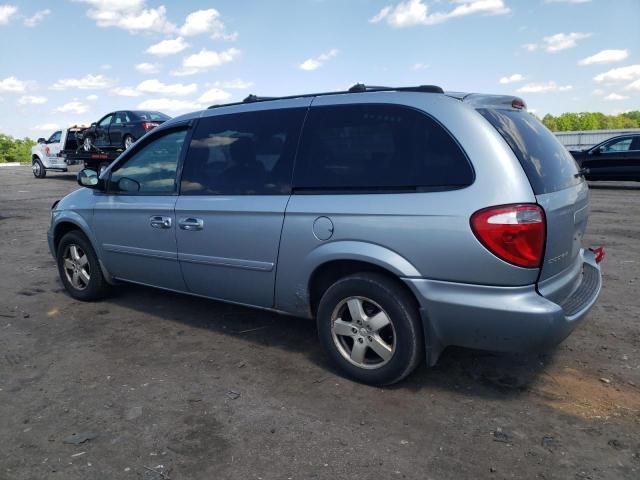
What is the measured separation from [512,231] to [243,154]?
6.74 feet

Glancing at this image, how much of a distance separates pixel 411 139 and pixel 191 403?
2080 mm

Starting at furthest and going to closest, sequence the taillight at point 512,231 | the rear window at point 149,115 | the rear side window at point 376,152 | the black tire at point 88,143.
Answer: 1. the black tire at point 88,143
2. the rear window at point 149,115
3. the rear side window at point 376,152
4. the taillight at point 512,231

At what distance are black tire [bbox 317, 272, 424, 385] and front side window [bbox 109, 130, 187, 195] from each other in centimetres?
178

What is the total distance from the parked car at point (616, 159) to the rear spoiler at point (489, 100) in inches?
469

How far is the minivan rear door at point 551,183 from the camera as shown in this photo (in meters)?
2.92

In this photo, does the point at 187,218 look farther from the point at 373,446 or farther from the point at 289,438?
the point at 373,446

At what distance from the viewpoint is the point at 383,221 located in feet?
10.2

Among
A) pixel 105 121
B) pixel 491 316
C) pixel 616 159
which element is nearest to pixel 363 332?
pixel 491 316

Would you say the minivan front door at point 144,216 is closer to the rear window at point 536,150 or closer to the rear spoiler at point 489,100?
the rear spoiler at point 489,100

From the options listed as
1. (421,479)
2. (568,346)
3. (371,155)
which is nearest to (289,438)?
(421,479)

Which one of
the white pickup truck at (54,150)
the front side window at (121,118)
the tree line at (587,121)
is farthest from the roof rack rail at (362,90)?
the tree line at (587,121)

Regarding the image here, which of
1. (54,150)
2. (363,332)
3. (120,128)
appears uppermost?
(120,128)

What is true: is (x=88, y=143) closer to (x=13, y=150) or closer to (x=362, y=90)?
(x=362, y=90)

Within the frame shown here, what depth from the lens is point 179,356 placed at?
3.94 metres
